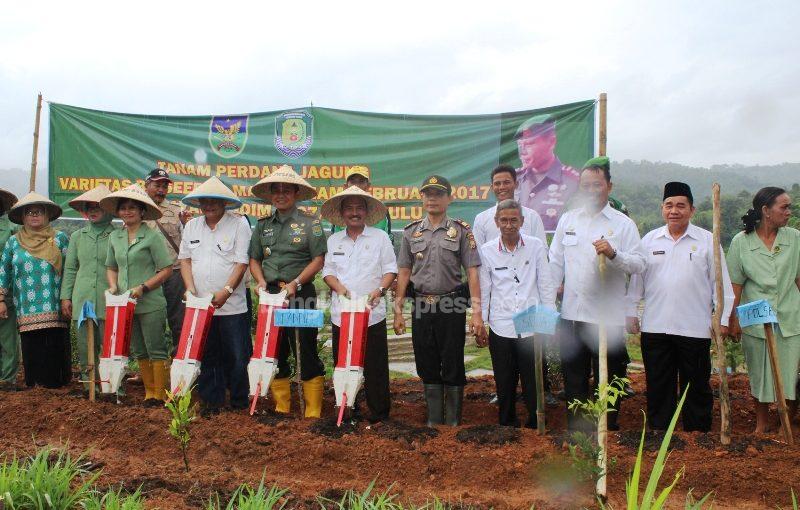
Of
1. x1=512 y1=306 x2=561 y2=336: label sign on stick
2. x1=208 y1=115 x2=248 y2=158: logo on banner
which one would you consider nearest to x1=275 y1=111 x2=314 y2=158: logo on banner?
x1=208 y1=115 x2=248 y2=158: logo on banner

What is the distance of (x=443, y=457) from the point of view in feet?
10.7

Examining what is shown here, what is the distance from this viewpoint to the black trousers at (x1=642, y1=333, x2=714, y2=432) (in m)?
3.80

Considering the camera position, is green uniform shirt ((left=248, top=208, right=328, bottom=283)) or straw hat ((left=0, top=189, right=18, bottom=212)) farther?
straw hat ((left=0, top=189, right=18, bottom=212))

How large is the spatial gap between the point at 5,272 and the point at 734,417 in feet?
19.7

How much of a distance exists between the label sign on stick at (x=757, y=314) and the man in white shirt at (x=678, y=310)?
0.46 feet

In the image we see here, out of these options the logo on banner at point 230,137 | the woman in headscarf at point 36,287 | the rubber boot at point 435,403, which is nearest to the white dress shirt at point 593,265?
the rubber boot at point 435,403

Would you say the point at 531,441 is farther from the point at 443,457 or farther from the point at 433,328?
the point at 433,328

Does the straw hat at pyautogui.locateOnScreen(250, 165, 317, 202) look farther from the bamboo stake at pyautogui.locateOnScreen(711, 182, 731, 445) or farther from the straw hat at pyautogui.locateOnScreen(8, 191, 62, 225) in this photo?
the bamboo stake at pyautogui.locateOnScreen(711, 182, 731, 445)

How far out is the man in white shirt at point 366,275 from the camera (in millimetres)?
4133

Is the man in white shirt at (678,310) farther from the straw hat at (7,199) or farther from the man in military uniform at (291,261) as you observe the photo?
the straw hat at (7,199)

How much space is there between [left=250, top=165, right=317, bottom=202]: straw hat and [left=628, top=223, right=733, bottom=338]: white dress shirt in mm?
2432

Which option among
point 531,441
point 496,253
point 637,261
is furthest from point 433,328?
point 637,261

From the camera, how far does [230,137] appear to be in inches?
257

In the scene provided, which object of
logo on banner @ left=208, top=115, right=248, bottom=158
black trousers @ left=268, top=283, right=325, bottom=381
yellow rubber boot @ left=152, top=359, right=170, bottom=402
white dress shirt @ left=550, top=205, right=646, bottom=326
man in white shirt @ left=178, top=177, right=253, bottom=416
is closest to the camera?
→ white dress shirt @ left=550, top=205, right=646, bottom=326
